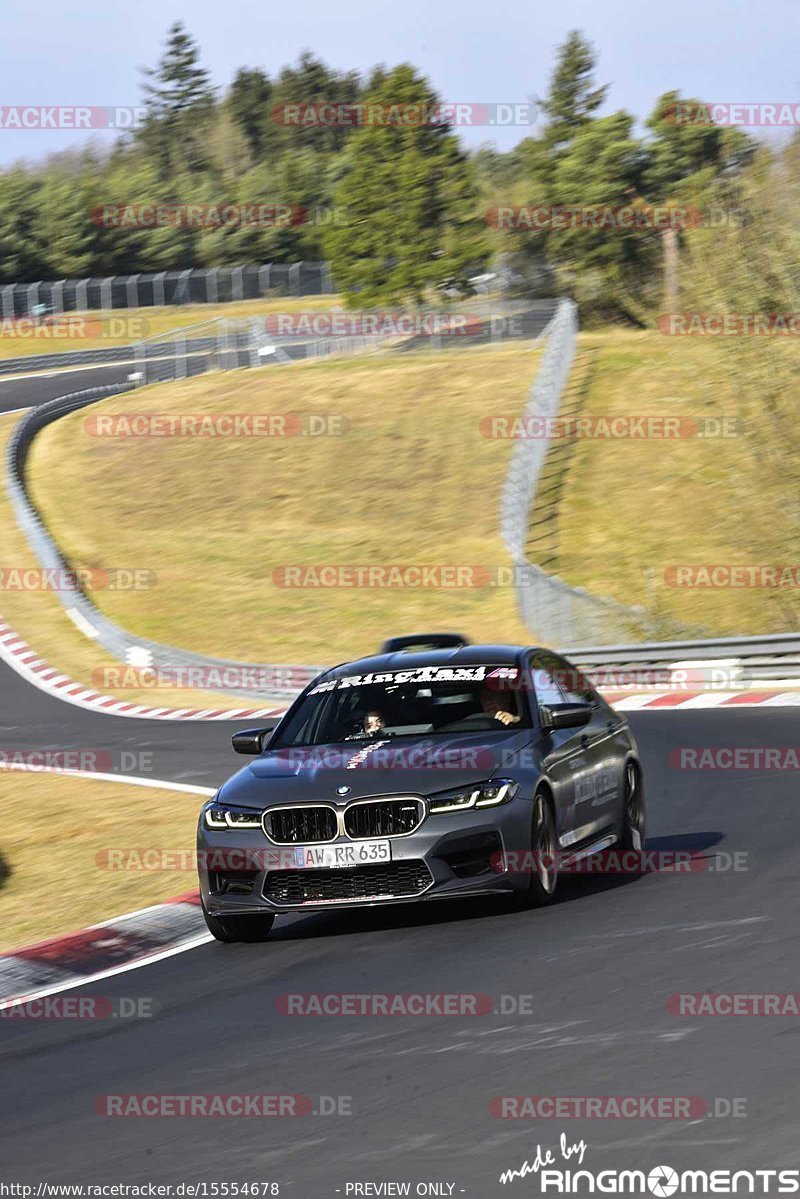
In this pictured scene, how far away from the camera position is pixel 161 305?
83750 mm

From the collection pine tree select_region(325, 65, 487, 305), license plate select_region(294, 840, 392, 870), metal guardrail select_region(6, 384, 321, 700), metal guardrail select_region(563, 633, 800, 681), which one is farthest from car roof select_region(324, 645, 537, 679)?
pine tree select_region(325, 65, 487, 305)

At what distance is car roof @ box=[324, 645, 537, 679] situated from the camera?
36.2ft

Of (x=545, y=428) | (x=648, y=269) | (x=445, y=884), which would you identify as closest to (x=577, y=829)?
(x=445, y=884)

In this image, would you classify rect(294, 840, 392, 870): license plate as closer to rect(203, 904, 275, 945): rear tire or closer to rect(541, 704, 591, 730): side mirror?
rect(203, 904, 275, 945): rear tire

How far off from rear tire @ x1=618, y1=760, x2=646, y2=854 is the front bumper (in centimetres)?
186

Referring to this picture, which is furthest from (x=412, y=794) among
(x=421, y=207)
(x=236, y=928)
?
(x=421, y=207)

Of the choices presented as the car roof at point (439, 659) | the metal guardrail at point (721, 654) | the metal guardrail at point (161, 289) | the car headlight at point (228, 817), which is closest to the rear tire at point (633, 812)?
the car roof at point (439, 659)

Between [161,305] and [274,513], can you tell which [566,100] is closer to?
[161,305]

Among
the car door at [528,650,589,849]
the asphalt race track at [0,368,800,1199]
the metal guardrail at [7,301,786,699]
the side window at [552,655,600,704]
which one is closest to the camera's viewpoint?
the asphalt race track at [0,368,800,1199]

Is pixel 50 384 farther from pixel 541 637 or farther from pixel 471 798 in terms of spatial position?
pixel 471 798

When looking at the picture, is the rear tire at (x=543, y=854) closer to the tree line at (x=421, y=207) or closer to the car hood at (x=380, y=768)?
the car hood at (x=380, y=768)

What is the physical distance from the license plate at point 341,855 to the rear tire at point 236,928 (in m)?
0.66

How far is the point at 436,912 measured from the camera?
10555mm

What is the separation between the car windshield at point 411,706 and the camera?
10.6 metres
